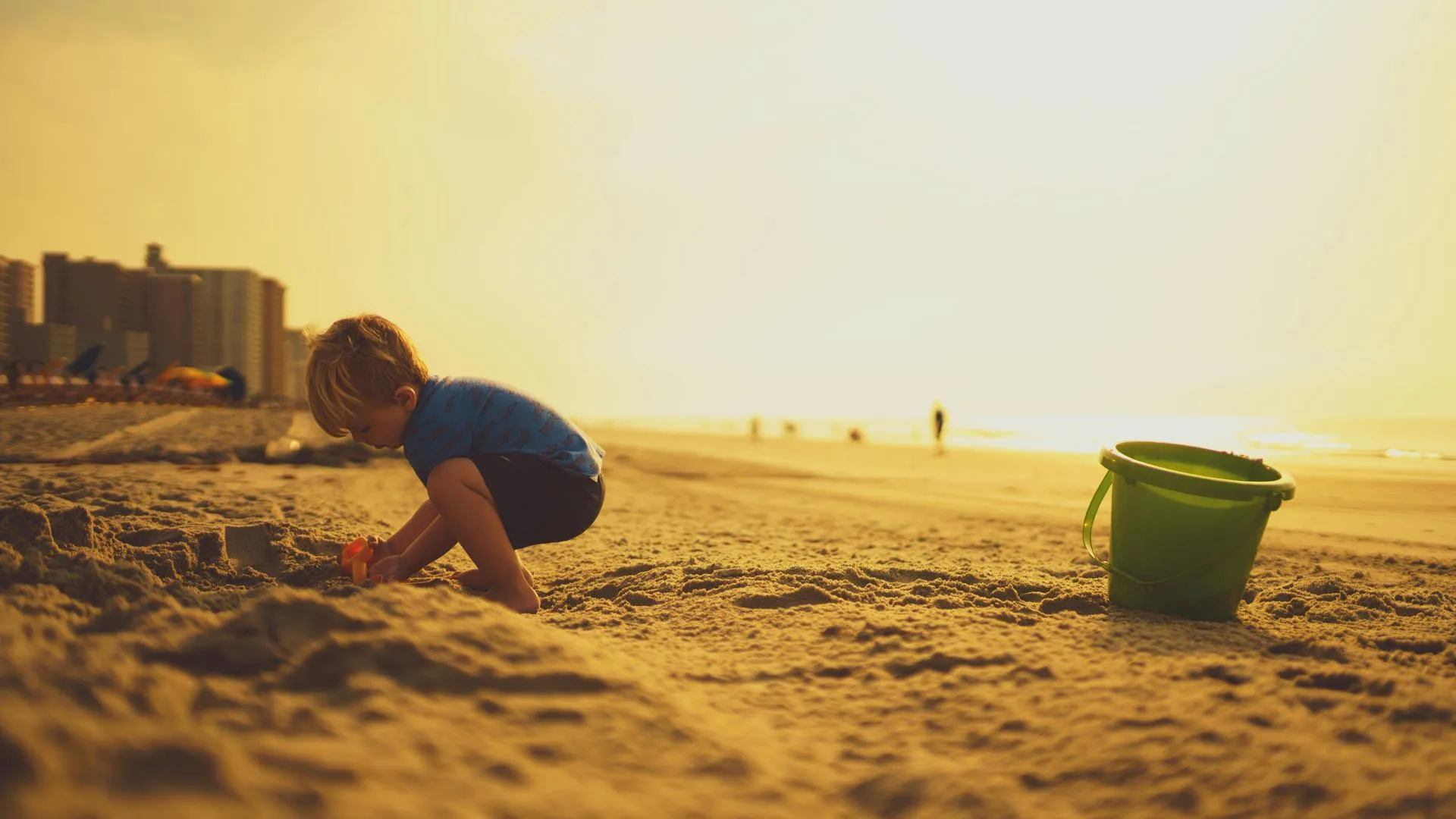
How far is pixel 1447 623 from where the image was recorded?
9.23 ft

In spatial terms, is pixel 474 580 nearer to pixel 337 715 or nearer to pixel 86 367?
pixel 337 715

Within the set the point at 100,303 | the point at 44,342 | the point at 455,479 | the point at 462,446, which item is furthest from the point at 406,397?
the point at 100,303

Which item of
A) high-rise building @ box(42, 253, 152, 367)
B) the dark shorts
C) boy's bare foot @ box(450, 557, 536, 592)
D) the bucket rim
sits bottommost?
boy's bare foot @ box(450, 557, 536, 592)

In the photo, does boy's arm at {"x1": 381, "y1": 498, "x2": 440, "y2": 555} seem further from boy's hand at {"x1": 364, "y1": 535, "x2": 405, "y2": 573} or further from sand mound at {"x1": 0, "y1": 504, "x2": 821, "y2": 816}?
sand mound at {"x1": 0, "y1": 504, "x2": 821, "y2": 816}

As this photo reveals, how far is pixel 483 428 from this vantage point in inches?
107

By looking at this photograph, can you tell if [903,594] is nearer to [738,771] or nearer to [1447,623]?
[738,771]

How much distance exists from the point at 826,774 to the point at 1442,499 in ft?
29.8

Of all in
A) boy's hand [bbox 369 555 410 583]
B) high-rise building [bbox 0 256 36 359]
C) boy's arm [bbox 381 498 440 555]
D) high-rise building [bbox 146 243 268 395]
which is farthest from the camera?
high-rise building [bbox 146 243 268 395]

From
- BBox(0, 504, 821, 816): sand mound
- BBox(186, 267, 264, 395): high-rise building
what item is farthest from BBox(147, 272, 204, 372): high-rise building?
BBox(0, 504, 821, 816): sand mound

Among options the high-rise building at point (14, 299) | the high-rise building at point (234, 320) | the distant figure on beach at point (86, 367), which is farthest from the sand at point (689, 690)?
the high-rise building at point (234, 320)

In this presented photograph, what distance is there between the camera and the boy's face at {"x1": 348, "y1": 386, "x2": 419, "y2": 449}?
258 centimetres

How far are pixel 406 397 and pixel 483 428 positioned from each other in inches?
11.0

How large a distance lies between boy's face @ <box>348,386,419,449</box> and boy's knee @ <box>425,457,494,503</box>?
0.20 metres

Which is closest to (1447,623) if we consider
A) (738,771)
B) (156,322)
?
(738,771)
